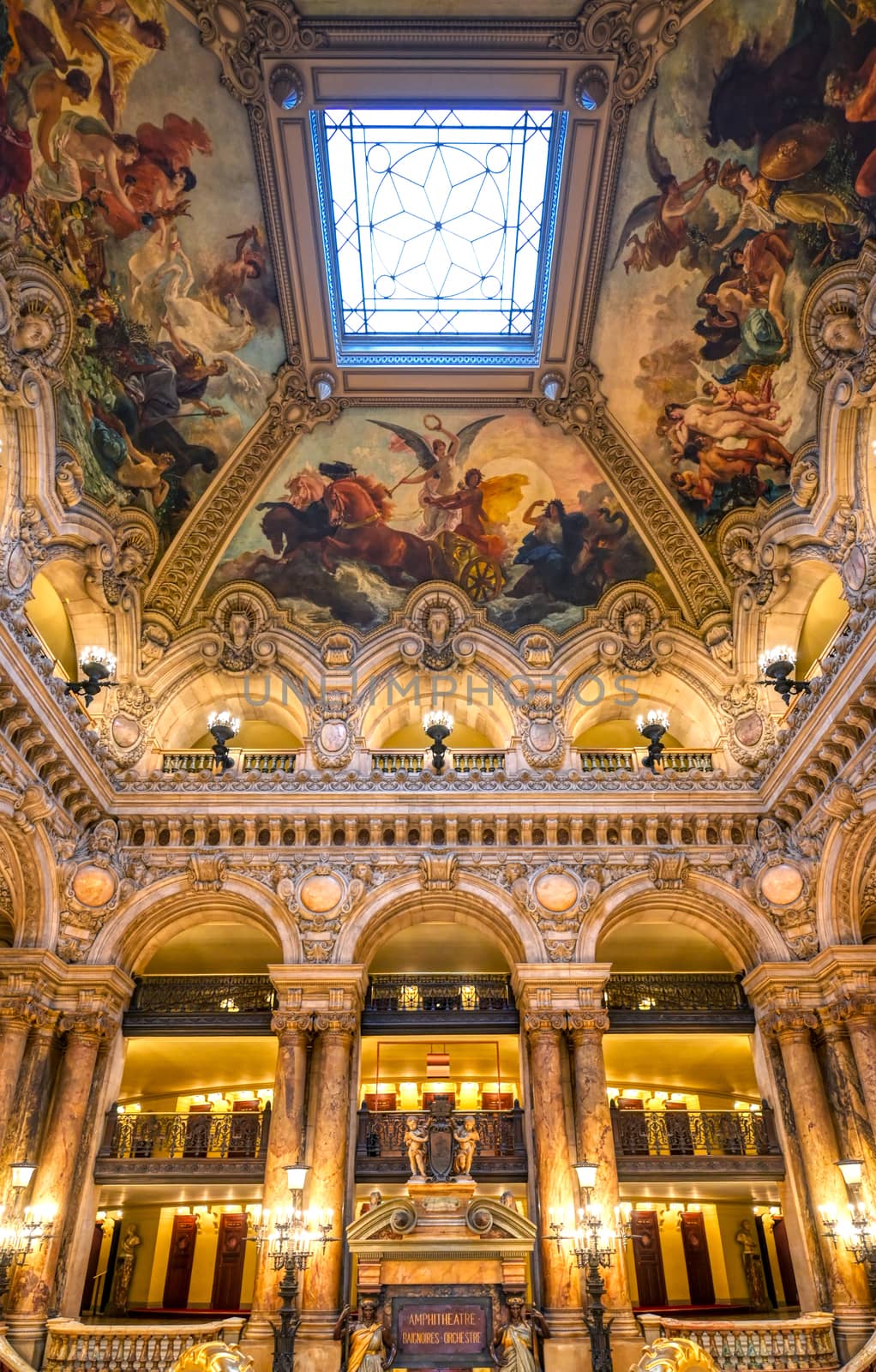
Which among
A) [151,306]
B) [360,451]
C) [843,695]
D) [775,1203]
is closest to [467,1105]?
[775,1203]

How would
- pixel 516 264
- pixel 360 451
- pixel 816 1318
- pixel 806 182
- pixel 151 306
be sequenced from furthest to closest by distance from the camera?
pixel 360 451, pixel 516 264, pixel 151 306, pixel 806 182, pixel 816 1318

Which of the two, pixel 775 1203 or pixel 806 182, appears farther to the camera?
pixel 775 1203

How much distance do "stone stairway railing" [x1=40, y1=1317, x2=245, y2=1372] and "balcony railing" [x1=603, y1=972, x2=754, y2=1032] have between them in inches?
286

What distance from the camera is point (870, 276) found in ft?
40.3

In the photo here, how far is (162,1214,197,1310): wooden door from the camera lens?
1691 centimetres

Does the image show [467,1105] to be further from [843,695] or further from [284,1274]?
[843,695]

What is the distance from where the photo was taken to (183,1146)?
46.9ft

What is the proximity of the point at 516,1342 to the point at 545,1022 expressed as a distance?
4.56 m

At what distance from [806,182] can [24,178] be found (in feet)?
34.2

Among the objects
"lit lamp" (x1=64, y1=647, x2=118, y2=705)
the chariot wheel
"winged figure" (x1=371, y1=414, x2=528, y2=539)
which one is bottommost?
"lit lamp" (x1=64, y1=647, x2=118, y2=705)

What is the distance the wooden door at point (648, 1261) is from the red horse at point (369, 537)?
12.9m

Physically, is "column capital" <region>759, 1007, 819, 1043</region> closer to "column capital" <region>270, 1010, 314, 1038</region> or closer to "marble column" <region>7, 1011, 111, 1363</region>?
"column capital" <region>270, 1010, 314, 1038</region>

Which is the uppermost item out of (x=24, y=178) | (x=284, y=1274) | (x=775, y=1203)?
(x=24, y=178)

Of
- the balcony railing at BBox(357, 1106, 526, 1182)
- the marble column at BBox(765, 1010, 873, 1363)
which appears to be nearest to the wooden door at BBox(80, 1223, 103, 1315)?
the balcony railing at BBox(357, 1106, 526, 1182)
